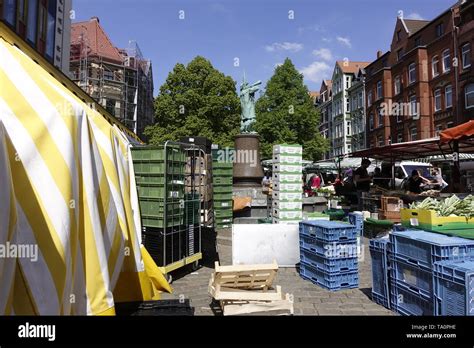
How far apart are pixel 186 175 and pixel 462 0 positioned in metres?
35.3

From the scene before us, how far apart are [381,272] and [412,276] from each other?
767mm

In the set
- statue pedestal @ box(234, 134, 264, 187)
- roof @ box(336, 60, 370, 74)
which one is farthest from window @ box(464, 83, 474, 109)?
roof @ box(336, 60, 370, 74)

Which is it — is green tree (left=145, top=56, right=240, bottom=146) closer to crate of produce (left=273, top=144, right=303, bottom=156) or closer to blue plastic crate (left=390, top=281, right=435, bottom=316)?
crate of produce (left=273, top=144, right=303, bottom=156)

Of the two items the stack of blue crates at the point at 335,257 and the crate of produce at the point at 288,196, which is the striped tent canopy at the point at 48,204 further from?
the crate of produce at the point at 288,196

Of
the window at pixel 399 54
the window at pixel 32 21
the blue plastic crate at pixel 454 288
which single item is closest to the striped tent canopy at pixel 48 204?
the blue plastic crate at pixel 454 288

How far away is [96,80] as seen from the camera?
3744 cm

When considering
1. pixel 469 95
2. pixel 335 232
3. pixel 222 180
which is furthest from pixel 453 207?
pixel 469 95

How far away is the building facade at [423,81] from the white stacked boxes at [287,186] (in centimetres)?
2787

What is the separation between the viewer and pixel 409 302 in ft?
15.7

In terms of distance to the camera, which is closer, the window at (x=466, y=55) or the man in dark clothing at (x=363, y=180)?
the man in dark clothing at (x=363, y=180)

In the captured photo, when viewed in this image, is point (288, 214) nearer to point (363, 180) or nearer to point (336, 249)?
point (336, 249)

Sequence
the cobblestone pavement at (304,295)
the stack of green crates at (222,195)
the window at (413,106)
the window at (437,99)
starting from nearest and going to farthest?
the cobblestone pavement at (304,295), the stack of green crates at (222,195), the window at (437,99), the window at (413,106)

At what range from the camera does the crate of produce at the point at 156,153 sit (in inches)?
263

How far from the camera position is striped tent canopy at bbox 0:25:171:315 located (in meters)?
2.38
